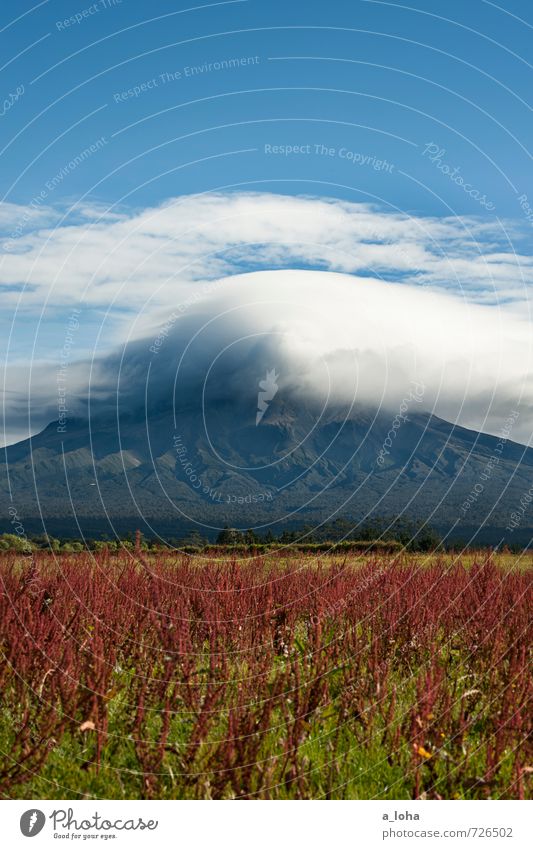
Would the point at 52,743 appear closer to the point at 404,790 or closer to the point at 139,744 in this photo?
the point at 139,744

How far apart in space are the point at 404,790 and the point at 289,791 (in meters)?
0.80

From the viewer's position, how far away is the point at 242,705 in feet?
17.9

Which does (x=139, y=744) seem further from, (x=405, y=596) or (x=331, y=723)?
(x=405, y=596)

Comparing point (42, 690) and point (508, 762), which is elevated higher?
point (42, 690)

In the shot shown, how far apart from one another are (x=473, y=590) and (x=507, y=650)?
2104mm

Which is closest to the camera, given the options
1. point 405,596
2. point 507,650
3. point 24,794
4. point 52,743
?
point 24,794

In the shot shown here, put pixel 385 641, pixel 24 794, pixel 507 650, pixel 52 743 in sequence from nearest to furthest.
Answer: pixel 24 794 → pixel 52 743 → pixel 507 650 → pixel 385 641

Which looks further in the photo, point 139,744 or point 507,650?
point 507,650

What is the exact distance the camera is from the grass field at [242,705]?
5.43m

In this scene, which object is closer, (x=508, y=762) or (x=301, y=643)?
(x=508, y=762)

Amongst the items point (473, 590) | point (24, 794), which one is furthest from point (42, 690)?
point (473, 590)

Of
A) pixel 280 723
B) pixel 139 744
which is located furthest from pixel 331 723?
pixel 139 744

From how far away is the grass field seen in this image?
543 centimetres

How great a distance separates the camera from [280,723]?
662 cm
